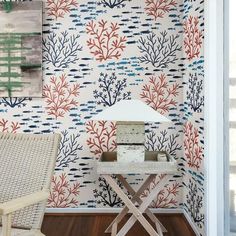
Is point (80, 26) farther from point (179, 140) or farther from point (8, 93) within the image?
point (179, 140)

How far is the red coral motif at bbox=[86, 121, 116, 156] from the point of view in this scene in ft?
11.7

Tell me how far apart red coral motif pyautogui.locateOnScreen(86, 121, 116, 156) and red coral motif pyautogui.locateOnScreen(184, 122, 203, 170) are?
0.72 meters

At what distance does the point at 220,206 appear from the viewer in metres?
2.62

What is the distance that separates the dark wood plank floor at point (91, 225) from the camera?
3.08 meters

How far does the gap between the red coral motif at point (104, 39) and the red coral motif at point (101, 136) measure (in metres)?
0.71

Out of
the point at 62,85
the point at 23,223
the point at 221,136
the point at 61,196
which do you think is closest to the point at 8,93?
the point at 62,85

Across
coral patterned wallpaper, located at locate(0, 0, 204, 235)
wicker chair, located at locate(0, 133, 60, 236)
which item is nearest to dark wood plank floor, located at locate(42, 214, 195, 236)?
coral patterned wallpaper, located at locate(0, 0, 204, 235)

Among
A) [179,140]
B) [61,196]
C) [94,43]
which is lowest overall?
[61,196]

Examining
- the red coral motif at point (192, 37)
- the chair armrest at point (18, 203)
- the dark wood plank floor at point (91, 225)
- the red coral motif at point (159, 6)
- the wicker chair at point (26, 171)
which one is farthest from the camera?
the red coral motif at point (159, 6)

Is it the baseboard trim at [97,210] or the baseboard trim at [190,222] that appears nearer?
the baseboard trim at [190,222]

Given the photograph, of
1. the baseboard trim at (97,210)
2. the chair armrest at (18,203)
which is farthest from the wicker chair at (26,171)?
the baseboard trim at (97,210)

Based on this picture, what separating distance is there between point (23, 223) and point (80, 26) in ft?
6.78

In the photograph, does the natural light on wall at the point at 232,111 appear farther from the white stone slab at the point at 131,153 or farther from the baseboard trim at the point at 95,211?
A: the baseboard trim at the point at 95,211

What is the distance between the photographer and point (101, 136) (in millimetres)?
3586
